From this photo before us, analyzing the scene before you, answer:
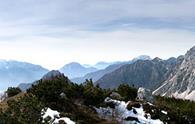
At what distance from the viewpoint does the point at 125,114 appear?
79562 millimetres

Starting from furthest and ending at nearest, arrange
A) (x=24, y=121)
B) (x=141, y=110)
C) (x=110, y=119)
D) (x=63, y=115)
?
1. (x=141, y=110)
2. (x=110, y=119)
3. (x=63, y=115)
4. (x=24, y=121)

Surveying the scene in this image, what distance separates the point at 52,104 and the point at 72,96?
39.8ft

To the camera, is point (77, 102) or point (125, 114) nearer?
point (125, 114)

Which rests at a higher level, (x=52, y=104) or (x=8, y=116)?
(x=52, y=104)

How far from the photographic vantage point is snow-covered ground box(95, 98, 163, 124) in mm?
76312

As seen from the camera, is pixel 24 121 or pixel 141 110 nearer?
pixel 24 121

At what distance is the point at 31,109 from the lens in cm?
3925

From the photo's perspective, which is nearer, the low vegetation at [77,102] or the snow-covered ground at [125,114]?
the low vegetation at [77,102]

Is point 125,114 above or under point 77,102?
under

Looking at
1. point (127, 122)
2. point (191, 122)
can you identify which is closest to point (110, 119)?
point (127, 122)

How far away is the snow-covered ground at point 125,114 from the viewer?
76312mm

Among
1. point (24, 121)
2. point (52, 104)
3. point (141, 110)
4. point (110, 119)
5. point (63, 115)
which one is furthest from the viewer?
point (141, 110)

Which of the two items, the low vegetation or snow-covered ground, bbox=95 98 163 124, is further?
snow-covered ground, bbox=95 98 163 124

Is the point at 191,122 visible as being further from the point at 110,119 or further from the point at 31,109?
the point at 31,109
